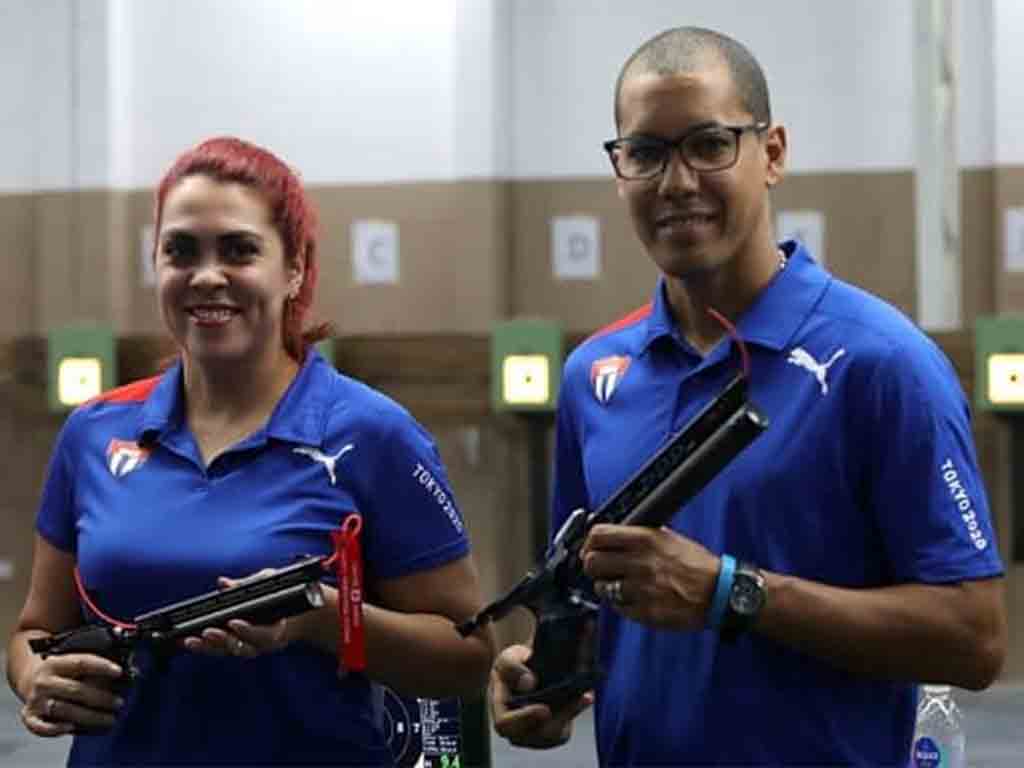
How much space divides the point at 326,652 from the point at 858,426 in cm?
67

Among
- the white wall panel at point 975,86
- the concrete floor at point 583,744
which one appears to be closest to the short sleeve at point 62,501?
the concrete floor at point 583,744

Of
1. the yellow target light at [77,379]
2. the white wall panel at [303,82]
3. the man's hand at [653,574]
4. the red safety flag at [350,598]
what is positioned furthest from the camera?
the white wall panel at [303,82]

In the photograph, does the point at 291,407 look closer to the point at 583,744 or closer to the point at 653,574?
the point at 653,574

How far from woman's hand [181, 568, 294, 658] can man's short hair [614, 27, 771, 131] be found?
63 centimetres

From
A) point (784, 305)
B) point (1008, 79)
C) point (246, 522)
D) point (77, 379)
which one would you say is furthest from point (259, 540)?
point (1008, 79)

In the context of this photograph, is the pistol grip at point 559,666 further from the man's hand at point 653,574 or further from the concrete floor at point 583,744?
the concrete floor at point 583,744

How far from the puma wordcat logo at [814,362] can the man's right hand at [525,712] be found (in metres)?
0.40

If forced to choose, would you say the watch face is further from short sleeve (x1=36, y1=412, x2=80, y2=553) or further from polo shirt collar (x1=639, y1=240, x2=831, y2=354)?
short sleeve (x1=36, y1=412, x2=80, y2=553)

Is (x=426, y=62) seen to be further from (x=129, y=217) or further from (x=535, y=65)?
(x=129, y=217)

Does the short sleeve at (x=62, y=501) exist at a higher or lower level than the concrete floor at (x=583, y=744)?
higher

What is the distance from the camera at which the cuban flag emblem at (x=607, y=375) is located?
234 centimetres

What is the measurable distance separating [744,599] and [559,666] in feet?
0.89

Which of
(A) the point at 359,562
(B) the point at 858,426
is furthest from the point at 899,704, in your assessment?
(A) the point at 359,562

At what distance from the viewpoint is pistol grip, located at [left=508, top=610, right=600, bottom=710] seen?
2.19 metres
